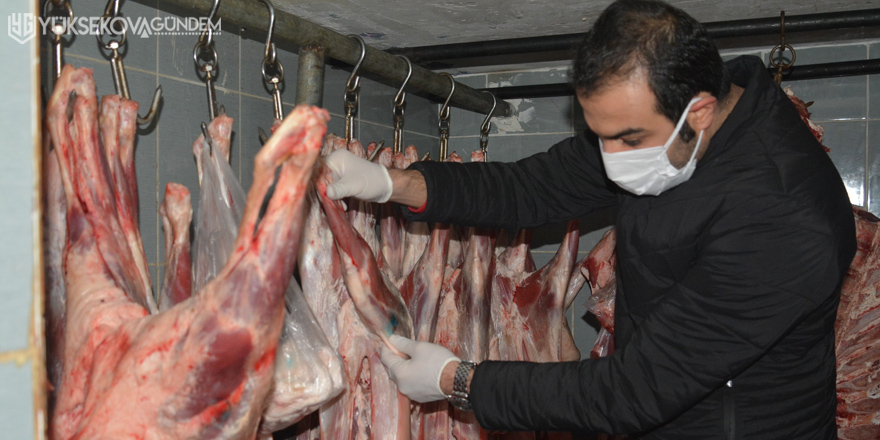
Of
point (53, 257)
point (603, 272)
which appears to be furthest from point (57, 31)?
point (603, 272)

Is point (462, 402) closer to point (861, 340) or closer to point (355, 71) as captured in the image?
point (355, 71)

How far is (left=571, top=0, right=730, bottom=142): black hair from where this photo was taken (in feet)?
5.57

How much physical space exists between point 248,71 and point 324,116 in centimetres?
139

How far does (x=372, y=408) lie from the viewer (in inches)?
82.5

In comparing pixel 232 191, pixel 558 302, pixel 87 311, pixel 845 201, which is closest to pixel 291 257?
pixel 87 311

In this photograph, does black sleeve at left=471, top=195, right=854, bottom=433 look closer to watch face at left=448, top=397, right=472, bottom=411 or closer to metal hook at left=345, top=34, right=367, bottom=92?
watch face at left=448, top=397, right=472, bottom=411

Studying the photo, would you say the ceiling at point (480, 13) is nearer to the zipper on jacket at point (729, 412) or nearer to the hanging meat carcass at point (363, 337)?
the hanging meat carcass at point (363, 337)

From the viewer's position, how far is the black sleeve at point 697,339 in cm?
175

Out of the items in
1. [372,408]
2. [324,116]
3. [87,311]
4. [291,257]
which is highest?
[324,116]

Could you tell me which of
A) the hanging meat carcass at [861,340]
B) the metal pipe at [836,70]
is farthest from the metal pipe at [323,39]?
the hanging meat carcass at [861,340]

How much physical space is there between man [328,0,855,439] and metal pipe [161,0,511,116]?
38 cm

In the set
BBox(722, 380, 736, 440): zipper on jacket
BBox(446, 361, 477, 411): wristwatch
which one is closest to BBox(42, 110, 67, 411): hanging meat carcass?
BBox(446, 361, 477, 411): wristwatch

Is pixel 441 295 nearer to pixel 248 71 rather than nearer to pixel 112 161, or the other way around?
pixel 248 71

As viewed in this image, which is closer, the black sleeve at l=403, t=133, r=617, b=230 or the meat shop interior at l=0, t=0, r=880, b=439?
the meat shop interior at l=0, t=0, r=880, b=439
